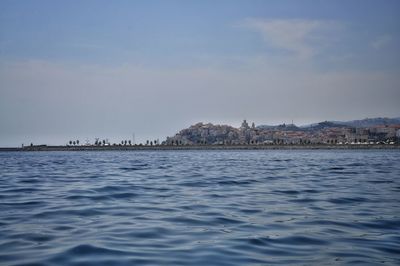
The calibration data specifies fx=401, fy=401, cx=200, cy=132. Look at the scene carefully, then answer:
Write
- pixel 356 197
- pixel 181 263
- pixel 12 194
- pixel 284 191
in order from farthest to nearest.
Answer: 1. pixel 284 191
2. pixel 12 194
3. pixel 356 197
4. pixel 181 263

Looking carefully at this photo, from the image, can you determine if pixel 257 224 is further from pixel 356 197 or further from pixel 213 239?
pixel 356 197

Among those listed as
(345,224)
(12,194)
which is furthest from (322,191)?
(12,194)

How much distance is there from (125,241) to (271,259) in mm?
3006

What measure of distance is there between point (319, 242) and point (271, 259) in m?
1.69

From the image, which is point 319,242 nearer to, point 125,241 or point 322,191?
point 125,241

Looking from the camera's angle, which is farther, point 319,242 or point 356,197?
point 356,197

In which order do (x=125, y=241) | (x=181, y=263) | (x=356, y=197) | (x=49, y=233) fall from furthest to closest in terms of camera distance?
(x=356, y=197) < (x=49, y=233) < (x=125, y=241) < (x=181, y=263)

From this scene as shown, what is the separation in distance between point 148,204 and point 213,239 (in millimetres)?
5563

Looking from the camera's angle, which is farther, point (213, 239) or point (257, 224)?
point (257, 224)

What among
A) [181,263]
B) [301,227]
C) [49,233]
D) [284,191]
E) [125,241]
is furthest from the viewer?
[284,191]

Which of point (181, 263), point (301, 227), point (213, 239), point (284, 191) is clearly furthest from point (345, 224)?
point (284, 191)

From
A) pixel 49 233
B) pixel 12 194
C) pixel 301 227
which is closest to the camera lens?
pixel 49 233

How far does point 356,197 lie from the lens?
619 inches

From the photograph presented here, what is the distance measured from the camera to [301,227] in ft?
31.7
